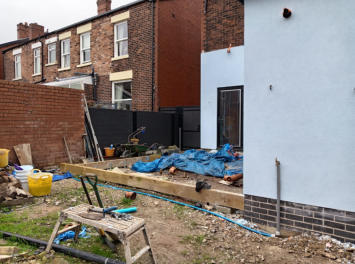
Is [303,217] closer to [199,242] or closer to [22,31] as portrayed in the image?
[199,242]

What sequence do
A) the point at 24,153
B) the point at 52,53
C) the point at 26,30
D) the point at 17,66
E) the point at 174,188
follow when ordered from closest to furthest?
the point at 174,188
the point at 24,153
the point at 52,53
the point at 17,66
the point at 26,30

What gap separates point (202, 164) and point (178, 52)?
29.1 ft

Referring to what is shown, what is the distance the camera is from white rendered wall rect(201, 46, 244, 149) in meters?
10.6

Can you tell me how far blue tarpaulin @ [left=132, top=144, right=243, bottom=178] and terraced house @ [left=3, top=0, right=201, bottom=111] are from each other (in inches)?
213

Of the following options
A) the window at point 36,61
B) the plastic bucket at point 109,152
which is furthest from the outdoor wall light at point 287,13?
the window at point 36,61

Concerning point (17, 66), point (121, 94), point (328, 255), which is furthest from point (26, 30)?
point (328, 255)

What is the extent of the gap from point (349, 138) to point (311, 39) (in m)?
1.37

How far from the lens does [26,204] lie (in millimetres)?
5172

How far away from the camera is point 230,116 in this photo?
35.2 feet

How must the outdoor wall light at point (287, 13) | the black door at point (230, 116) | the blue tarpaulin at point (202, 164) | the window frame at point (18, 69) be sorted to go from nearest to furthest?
the outdoor wall light at point (287, 13) < the blue tarpaulin at point (202, 164) < the black door at point (230, 116) < the window frame at point (18, 69)

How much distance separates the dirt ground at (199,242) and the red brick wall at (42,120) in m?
3.28

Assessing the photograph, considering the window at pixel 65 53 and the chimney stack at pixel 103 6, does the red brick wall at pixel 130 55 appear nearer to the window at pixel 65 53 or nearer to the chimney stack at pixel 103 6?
the window at pixel 65 53

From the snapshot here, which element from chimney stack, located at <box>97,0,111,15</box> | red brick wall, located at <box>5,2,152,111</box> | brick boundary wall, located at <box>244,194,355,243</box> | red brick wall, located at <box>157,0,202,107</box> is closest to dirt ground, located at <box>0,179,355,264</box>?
brick boundary wall, located at <box>244,194,355,243</box>

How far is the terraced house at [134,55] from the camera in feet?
44.2
